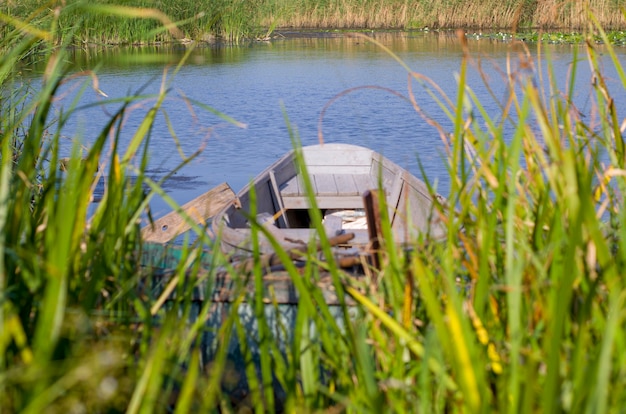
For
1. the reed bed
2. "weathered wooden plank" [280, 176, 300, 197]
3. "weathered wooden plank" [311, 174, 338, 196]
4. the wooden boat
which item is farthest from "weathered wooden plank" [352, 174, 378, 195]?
the reed bed

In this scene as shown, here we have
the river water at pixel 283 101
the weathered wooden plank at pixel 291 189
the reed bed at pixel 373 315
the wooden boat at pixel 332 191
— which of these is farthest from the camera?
the river water at pixel 283 101

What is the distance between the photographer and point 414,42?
21797 mm

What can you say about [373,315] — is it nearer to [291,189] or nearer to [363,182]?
[291,189]

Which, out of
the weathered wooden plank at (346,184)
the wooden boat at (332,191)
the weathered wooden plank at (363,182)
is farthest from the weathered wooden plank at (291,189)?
the weathered wooden plank at (363,182)

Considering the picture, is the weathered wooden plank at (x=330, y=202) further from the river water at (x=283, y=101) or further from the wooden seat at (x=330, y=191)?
the river water at (x=283, y=101)

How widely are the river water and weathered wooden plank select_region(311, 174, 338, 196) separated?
1.94ft

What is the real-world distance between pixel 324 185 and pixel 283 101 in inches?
212

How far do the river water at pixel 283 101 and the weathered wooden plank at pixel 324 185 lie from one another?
0.59m

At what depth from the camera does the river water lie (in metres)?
8.85

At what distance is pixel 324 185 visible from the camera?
596 cm

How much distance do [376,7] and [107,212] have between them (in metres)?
25.6

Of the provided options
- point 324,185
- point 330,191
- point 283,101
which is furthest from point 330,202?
point 283,101

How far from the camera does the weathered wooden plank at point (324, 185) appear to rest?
5.82m

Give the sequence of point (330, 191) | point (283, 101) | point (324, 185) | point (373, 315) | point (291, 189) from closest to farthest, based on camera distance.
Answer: point (373, 315), point (291, 189), point (330, 191), point (324, 185), point (283, 101)
